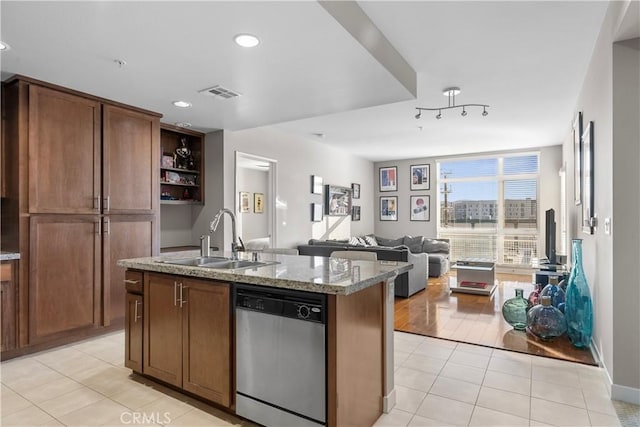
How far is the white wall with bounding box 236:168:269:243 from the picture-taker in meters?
6.14

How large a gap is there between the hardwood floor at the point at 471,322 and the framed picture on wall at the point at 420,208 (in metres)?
2.70

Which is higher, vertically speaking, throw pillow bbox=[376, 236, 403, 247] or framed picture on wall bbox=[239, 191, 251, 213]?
framed picture on wall bbox=[239, 191, 251, 213]

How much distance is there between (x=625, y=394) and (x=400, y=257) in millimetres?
2822

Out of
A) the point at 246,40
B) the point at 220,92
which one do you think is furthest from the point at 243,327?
the point at 220,92

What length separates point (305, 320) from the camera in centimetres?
176

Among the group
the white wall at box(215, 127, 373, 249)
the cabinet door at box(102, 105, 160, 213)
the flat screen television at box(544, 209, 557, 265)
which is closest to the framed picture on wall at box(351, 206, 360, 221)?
the white wall at box(215, 127, 373, 249)

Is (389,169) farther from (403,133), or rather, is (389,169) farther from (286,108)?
(286,108)

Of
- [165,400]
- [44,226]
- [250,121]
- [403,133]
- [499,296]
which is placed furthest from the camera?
[403,133]

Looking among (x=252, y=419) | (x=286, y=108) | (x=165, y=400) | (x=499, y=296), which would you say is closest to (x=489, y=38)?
(x=286, y=108)

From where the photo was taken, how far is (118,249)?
3693mm

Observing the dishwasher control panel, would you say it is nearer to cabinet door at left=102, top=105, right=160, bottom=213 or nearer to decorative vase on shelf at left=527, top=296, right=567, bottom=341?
cabinet door at left=102, top=105, right=160, bottom=213

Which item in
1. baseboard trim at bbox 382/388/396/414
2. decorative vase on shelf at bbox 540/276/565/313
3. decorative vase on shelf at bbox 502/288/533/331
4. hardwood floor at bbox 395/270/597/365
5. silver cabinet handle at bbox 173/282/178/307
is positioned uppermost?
silver cabinet handle at bbox 173/282/178/307

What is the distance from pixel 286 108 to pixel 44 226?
2.47 meters

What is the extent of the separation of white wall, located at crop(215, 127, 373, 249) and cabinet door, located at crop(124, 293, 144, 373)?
234 cm
